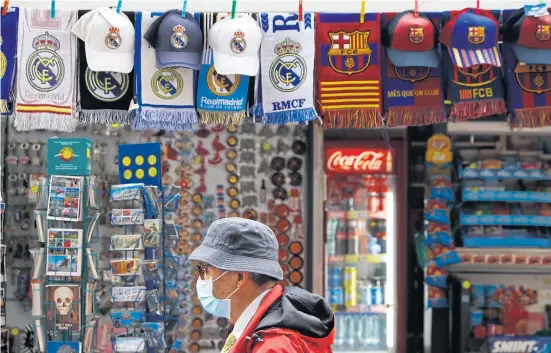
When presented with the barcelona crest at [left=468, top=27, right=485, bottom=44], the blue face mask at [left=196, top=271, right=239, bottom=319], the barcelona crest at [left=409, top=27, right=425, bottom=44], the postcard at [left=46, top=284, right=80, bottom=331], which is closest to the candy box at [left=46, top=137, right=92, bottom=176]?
the postcard at [left=46, top=284, right=80, bottom=331]

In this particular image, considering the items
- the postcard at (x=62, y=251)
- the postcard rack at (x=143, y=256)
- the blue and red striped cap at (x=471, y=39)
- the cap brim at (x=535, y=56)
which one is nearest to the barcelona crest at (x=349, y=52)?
the blue and red striped cap at (x=471, y=39)

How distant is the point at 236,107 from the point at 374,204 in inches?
131

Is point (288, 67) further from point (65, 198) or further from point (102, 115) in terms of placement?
point (65, 198)

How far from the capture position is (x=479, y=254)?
8273 millimetres

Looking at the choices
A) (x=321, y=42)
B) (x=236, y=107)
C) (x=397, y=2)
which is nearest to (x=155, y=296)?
(x=236, y=107)

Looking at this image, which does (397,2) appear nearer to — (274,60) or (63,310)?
(274,60)

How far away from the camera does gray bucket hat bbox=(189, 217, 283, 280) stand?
2.90 m

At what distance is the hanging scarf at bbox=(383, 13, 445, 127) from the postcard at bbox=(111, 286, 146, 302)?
7.17 ft

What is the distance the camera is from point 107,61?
560cm

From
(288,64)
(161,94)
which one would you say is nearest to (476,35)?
(288,64)

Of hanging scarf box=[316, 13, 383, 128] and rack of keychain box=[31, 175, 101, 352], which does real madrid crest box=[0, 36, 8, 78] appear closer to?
rack of keychain box=[31, 175, 101, 352]

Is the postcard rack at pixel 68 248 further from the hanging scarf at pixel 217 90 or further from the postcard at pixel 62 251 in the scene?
the hanging scarf at pixel 217 90

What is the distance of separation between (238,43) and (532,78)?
1.93m

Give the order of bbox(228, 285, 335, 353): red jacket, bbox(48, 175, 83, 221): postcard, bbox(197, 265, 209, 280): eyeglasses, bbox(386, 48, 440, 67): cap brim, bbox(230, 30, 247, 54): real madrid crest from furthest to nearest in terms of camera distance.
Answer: bbox(48, 175, 83, 221): postcard
bbox(386, 48, 440, 67): cap brim
bbox(230, 30, 247, 54): real madrid crest
bbox(197, 265, 209, 280): eyeglasses
bbox(228, 285, 335, 353): red jacket
